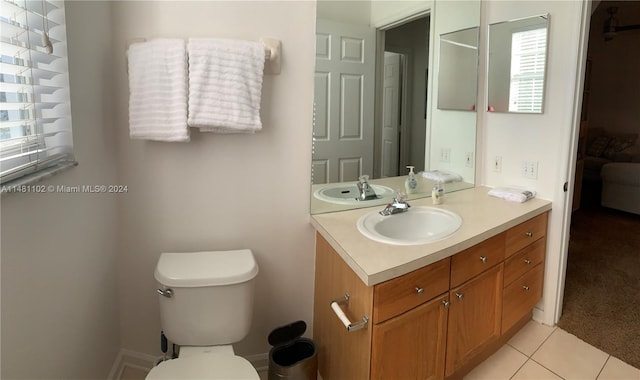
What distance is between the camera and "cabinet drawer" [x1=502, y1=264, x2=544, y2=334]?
2.07m

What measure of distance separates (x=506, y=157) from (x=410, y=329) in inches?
59.1

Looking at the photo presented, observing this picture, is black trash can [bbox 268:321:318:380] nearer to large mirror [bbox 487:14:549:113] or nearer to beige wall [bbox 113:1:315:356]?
beige wall [bbox 113:1:315:356]

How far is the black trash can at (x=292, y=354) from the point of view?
5.64 ft

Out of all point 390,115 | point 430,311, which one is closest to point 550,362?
point 430,311

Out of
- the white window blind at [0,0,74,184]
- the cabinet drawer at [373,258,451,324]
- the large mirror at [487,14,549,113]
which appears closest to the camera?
the white window blind at [0,0,74,184]

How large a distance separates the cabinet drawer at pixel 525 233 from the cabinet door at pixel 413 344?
1.97 ft

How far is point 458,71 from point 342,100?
1.02 m

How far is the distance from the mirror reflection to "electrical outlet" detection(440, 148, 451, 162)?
264 millimetres

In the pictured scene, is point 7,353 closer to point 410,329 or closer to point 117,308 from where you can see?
point 117,308

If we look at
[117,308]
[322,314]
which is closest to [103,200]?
[117,308]

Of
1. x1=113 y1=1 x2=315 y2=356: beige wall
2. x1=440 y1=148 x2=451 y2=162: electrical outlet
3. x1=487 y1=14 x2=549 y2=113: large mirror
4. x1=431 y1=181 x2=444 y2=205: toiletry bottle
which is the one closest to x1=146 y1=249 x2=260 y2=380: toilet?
x1=113 y1=1 x2=315 y2=356: beige wall

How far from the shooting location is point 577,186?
4.84 m

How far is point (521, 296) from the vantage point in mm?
2199

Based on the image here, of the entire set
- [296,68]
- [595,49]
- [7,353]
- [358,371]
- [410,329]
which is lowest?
[358,371]
